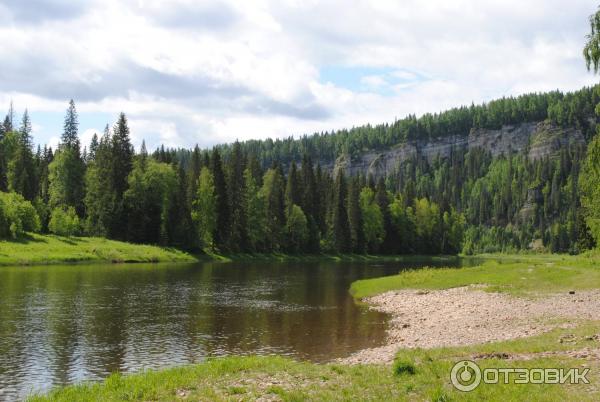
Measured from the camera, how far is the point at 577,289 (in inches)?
1772

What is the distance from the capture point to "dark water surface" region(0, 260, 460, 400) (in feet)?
85.5

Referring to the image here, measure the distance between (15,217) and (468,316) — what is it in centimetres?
7627

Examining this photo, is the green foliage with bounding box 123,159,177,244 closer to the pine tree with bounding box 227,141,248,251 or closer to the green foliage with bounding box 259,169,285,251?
the pine tree with bounding box 227,141,248,251

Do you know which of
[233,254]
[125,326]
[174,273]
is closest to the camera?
[125,326]

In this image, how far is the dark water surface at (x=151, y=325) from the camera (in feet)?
85.5

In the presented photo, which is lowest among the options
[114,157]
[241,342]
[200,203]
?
[241,342]

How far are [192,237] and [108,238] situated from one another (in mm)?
16238

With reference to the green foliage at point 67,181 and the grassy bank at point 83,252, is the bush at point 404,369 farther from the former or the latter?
the green foliage at point 67,181

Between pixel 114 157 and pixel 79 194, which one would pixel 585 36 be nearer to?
pixel 114 157

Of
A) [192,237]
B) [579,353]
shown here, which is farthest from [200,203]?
[579,353]

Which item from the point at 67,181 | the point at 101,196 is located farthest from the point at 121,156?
the point at 67,181

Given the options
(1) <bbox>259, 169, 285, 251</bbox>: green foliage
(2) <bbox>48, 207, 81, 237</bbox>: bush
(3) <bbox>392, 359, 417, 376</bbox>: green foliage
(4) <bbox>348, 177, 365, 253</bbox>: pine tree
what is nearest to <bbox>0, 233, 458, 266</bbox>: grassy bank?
(2) <bbox>48, 207, 81, 237</bbox>: bush

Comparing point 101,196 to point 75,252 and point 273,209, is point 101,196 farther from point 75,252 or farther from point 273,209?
point 273,209

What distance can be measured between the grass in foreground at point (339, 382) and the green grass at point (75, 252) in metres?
65.5
